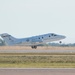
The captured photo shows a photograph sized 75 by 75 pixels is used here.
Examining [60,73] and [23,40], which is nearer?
[60,73]

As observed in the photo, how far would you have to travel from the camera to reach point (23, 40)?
8712cm

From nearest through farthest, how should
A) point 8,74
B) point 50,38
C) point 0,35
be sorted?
1. point 8,74
2. point 50,38
3. point 0,35

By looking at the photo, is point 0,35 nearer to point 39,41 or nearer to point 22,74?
point 39,41

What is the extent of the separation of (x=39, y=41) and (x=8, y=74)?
214ft

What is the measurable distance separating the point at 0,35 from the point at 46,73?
69.1m

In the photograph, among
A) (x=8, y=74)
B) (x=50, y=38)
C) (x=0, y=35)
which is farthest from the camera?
(x=0, y=35)

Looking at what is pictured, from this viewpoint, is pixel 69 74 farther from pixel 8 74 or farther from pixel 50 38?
pixel 50 38

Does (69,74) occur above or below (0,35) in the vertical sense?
below

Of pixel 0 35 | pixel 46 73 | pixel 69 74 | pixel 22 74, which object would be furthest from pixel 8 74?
pixel 0 35

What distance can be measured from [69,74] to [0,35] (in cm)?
6970

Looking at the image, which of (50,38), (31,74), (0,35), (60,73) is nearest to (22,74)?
(31,74)

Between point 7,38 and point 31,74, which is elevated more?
point 7,38

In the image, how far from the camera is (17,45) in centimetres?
8956

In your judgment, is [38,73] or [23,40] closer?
[38,73]
